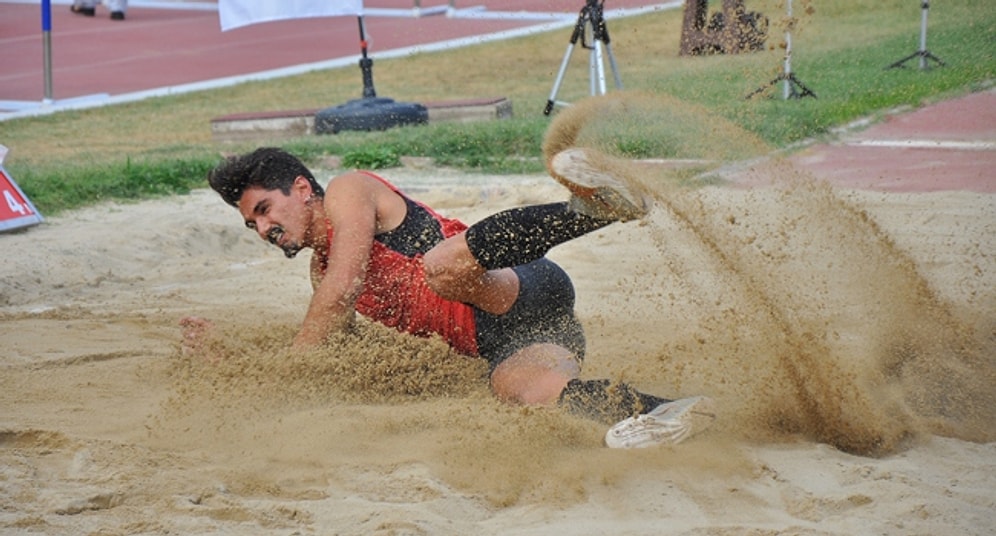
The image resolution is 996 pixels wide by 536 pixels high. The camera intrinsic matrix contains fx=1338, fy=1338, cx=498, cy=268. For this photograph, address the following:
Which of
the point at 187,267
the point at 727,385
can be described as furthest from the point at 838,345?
the point at 187,267

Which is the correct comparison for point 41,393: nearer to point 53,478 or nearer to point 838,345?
point 53,478

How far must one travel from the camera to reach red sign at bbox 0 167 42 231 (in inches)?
261

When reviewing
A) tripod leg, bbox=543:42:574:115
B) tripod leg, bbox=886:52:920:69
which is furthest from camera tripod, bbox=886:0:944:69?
tripod leg, bbox=543:42:574:115

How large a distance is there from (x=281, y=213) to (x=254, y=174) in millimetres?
149

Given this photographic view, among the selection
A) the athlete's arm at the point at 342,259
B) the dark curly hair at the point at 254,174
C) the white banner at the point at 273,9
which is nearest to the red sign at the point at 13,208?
the dark curly hair at the point at 254,174

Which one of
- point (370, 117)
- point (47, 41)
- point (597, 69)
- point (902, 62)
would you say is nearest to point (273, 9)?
point (370, 117)

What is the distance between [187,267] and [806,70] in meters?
7.29

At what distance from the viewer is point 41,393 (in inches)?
171

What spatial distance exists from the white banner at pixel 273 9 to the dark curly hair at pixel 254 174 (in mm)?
5589

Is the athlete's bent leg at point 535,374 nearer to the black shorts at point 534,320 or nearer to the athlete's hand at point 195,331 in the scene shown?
the black shorts at point 534,320

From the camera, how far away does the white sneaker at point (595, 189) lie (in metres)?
3.76

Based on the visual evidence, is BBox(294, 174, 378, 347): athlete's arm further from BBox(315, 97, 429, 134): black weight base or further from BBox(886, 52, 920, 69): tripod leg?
BBox(886, 52, 920, 69): tripod leg

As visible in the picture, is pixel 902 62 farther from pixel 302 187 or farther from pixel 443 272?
pixel 443 272

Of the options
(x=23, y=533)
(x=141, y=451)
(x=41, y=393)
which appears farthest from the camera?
(x=41, y=393)
